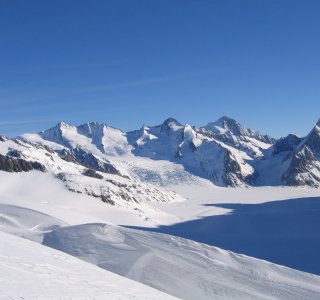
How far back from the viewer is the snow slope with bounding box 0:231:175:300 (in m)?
14.9

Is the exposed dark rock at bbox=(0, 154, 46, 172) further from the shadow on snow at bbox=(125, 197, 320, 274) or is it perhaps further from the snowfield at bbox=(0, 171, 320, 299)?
the snowfield at bbox=(0, 171, 320, 299)

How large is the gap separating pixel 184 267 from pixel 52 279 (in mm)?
12843

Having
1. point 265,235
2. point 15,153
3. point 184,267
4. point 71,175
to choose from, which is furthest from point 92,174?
point 184,267

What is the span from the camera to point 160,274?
2736 cm

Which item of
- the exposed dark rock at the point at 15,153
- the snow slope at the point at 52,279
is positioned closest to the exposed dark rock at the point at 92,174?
the exposed dark rock at the point at 15,153

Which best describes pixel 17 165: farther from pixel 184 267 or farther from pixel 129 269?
pixel 184 267

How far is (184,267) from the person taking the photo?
28844 millimetres

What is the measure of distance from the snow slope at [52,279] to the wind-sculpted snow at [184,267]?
5231mm

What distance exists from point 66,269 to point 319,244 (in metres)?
41.9

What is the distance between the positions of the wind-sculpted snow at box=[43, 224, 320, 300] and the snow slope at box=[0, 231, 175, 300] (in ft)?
17.2

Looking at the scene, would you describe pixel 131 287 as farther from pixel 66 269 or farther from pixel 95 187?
pixel 95 187

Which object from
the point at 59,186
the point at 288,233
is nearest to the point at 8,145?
the point at 59,186

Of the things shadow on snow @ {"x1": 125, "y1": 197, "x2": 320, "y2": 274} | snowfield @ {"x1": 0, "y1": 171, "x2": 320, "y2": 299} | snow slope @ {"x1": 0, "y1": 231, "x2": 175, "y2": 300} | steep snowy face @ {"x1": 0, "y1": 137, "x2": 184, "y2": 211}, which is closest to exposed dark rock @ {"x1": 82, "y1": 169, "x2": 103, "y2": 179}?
steep snowy face @ {"x1": 0, "y1": 137, "x2": 184, "y2": 211}

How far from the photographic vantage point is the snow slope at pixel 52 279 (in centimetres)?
1493
